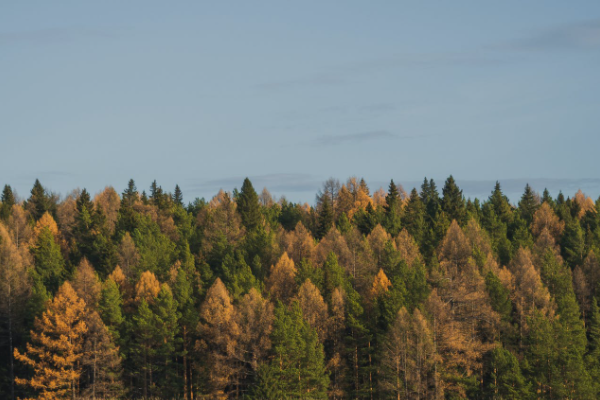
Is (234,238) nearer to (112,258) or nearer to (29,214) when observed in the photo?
(112,258)

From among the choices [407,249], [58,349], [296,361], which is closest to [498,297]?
[407,249]

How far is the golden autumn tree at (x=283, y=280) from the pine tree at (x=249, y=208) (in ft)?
119

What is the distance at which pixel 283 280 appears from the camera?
339 ft

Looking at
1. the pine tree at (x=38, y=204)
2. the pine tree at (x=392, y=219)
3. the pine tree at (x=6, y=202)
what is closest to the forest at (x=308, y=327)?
the pine tree at (x=392, y=219)

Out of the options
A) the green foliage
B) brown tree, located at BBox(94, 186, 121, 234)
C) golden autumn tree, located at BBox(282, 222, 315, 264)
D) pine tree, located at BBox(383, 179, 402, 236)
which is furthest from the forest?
brown tree, located at BBox(94, 186, 121, 234)

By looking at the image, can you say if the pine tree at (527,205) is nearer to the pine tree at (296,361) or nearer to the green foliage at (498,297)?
the green foliage at (498,297)

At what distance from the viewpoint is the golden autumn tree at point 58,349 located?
86688 millimetres

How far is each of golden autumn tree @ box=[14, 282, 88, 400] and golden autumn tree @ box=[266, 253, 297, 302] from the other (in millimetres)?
25269

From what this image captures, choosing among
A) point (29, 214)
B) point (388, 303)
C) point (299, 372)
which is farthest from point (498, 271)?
point (29, 214)

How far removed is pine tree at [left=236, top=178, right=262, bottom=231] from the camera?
467 feet

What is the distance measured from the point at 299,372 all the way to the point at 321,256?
110 feet

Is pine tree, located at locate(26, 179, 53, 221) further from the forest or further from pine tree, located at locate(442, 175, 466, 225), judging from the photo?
pine tree, located at locate(442, 175, 466, 225)

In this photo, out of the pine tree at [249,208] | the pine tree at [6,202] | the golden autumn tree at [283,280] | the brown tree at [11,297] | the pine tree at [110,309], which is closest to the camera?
the pine tree at [110,309]

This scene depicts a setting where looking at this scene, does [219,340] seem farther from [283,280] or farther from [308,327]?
[283,280]
